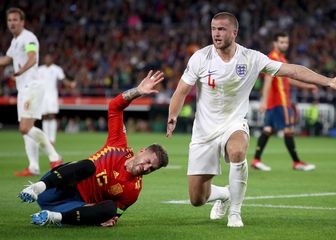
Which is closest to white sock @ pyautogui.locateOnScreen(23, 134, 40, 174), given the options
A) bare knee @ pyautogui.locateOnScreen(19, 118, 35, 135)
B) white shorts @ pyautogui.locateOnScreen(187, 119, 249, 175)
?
bare knee @ pyautogui.locateOnScreen(19, 118, 35, 135)

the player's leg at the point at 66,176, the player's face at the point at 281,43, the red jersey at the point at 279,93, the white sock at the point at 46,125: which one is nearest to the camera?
the player's leg at the point at 66,176

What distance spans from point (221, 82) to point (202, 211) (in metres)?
1.91

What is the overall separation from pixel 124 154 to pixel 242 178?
124cm

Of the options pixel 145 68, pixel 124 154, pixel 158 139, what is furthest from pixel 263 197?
pixel 145 68

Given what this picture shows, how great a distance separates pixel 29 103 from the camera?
14805 mm

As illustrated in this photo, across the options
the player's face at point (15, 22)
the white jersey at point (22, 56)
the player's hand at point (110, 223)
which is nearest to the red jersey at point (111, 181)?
the player's hand at point (110, 223)

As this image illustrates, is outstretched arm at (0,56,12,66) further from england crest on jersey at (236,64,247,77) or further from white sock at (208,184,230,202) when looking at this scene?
england crest on jersey at (236,64,247,77)

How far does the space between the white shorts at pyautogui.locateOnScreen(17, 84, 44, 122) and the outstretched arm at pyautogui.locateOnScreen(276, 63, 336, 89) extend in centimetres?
667

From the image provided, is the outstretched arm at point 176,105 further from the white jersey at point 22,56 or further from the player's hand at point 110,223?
the white jersey at point 22,56

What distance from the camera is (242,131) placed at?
9.00m

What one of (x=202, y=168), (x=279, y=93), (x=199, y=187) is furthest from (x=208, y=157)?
(x=279, y=93)

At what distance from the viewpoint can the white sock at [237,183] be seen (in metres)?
8.76

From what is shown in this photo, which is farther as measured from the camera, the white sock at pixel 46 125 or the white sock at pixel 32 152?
the white sock at pixel 46 125

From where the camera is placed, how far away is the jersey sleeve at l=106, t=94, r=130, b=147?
29.0ft
